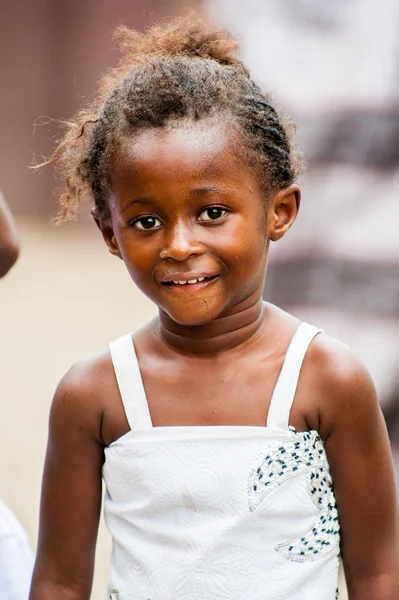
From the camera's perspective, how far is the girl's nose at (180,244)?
155cm

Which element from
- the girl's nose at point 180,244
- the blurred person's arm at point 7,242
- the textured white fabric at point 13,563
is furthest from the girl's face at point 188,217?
the textured white fabric at point 13,563

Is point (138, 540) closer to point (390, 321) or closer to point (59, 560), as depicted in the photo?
point (59, 560)

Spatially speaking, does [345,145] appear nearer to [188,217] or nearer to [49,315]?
[49,315]

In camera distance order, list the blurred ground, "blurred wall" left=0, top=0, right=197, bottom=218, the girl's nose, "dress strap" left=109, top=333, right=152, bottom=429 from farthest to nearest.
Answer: the blurred ground
"blurred wall" left=0, top=0, right=197, bottom=218
"dress strap" left=109, top=333, right=152, bottom=429
the girl's nose

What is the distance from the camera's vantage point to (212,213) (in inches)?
62.7

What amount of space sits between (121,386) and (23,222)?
1.82 m

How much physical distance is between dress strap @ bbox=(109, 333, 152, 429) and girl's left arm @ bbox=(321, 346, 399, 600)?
11.6 inches

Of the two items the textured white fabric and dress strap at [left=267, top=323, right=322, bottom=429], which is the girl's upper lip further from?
the textured white fabric

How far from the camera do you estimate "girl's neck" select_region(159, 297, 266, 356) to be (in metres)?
1.71

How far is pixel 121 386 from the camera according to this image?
5.59ft

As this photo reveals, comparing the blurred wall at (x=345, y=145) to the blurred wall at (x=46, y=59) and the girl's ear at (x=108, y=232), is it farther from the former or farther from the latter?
the girl's ear at (x=108, y=232)

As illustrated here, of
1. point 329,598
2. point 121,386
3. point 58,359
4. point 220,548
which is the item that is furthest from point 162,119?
point 58,359

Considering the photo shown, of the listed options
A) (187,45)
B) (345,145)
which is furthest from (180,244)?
(345,145)

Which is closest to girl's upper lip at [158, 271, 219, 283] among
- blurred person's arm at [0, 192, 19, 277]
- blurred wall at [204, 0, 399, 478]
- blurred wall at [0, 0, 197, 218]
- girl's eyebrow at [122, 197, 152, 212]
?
girl's eyebrow at [122, 197, 152, 212]
